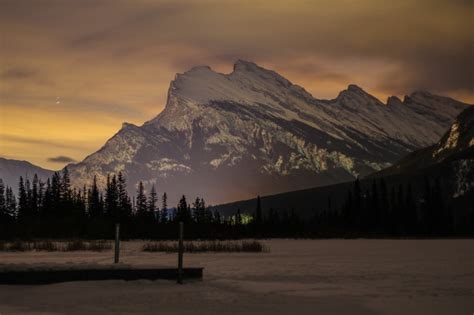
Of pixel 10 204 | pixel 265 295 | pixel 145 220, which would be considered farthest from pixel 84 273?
pixel 10 204

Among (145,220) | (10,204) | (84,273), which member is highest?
(10,204)

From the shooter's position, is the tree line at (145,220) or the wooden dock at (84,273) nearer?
the wooden dock at (84,273)

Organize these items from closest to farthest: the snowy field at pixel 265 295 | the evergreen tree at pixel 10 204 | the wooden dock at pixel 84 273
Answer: the snowy field at pixel 265 295
the wooden dock at pixel 84 273
the evergreen tree at pixel 10 204

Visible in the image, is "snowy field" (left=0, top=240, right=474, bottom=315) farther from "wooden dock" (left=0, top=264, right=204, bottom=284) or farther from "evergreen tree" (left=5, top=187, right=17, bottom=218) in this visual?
"evergreen tree" (left=5, top=187, right=17, bottom=218)

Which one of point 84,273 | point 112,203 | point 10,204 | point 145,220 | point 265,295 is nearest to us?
point 265,295

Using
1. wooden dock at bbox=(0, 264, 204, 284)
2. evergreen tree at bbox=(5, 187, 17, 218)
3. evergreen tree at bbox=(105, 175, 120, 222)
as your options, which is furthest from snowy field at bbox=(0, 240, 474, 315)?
evergreen tree at bbox=(5, 187, 17, 218)

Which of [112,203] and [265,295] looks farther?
[112,203]

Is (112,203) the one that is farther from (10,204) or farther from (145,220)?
(10,204)

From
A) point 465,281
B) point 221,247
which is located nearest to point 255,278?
point 465,281

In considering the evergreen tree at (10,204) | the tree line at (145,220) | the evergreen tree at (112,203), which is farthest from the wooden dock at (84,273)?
the evergreen tree at (10,204)

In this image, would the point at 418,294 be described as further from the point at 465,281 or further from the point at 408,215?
the point at 408,215

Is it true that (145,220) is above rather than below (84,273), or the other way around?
above

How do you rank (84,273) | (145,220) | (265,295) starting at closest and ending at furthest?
(265,295), (84,273), (145,220)

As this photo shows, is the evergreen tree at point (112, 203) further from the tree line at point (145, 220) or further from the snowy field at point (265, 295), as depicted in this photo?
the snowy field at point (265, 295)
